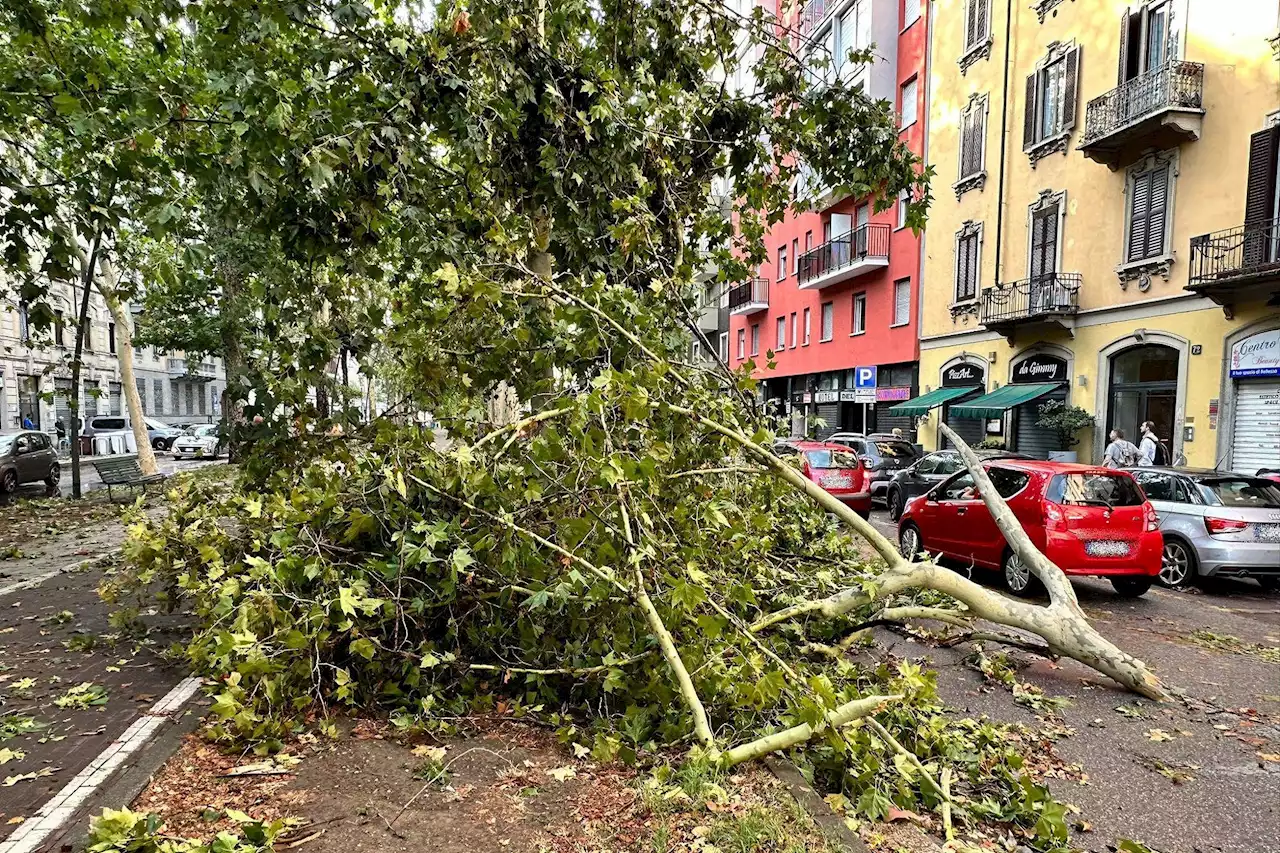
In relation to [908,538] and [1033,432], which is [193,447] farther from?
[1033,432]

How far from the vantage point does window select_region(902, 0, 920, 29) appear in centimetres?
2546

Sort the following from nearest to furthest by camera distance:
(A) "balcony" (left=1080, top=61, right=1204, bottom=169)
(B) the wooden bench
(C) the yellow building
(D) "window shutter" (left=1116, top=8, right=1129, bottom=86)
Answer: (C) the yellow building
(B) the wooden bench
(A) "balcony" (left=1080, top=61, right=1204, bottom=169)
(D) "window shutter" (left=1116, top=8, right=1129, bottom=86)

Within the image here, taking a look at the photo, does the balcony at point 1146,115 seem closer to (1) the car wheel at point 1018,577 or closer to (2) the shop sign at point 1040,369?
(2) the shop sign at point 1040,369

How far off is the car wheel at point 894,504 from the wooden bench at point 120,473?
1493 centimetres

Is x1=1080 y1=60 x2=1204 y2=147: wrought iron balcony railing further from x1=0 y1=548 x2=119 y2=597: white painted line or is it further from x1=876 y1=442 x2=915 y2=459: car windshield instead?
x1=0 y1=548 x2=119 y2=597: white painted line

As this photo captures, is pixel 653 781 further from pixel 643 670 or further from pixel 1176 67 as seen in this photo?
pixel 1176 67

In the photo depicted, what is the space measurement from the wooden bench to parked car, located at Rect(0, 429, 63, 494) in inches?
103

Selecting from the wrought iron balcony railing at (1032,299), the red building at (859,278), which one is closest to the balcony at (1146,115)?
the wrought iron balcony railing at (1032,299)

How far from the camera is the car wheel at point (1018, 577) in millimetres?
8664

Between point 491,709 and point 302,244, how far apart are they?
12.5 ft

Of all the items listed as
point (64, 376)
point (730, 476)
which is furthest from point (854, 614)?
point (64, 376)

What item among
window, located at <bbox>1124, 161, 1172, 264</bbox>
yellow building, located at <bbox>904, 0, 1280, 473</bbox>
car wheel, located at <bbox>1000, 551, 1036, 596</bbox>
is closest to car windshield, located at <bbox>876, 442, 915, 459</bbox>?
yellow building, located at <bbox>904, 0, 1280, 473</bbox>

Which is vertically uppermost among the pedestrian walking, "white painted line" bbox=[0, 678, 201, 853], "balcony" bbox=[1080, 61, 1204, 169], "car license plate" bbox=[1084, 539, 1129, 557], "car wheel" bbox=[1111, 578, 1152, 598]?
"balcony" bbox=[1080, 61, 1204, 169]

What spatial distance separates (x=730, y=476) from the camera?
6.29 m
